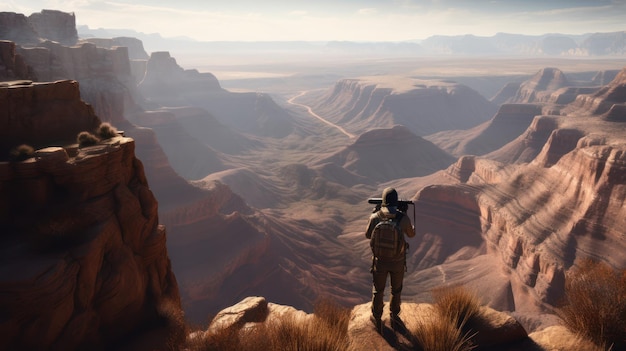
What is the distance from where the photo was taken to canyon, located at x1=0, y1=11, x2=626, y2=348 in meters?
9.91

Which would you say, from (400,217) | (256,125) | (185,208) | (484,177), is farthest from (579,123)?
(256,125)

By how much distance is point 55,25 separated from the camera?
2485 inches

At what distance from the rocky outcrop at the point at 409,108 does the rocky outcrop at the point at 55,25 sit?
91691 mm

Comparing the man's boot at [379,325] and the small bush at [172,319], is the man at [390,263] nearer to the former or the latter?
the man's boot at [379,325]

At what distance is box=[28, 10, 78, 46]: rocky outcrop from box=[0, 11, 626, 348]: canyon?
0.21m

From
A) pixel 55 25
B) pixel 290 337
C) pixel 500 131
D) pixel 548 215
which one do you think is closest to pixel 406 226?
pixel 290 337

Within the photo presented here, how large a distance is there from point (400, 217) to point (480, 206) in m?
37.4

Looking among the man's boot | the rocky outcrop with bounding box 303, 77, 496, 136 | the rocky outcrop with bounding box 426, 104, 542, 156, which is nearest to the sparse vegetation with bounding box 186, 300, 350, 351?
the man's boot

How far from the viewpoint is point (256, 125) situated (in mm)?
145875

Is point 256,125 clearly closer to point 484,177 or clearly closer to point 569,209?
point 484,177

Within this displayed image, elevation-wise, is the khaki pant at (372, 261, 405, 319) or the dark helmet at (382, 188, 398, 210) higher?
the dark helmet at (382, 188, 398, 210)

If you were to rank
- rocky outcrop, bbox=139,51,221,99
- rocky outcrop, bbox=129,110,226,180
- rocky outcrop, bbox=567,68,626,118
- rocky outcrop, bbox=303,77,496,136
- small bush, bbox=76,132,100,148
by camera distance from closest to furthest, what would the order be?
1. small bush, bbox=76,132,100,148
2. rocky outcrop, bbox=567,68,626,118
3. rocky outcrop, bbox=129,110,226,180
4. rocky outcrop, bbox=139,51,221,99
5. rocky outcrop, bbox=303,77,496,136

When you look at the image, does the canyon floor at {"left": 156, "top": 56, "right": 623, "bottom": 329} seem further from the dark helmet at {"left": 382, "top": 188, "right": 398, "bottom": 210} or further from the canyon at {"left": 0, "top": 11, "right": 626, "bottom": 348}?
the dark helmet at {"left": 382, "top": 188, "right": 398, "bottom": 210}

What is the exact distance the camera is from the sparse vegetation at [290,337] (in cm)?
714
